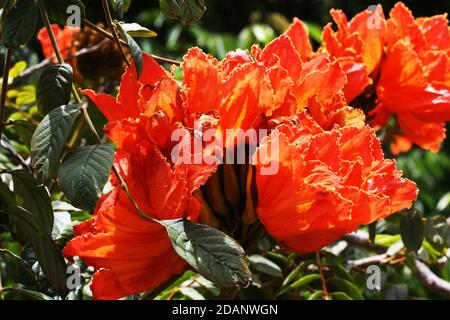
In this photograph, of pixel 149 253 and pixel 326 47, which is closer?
pixel 149 253

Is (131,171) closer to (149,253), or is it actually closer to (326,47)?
(149,253)

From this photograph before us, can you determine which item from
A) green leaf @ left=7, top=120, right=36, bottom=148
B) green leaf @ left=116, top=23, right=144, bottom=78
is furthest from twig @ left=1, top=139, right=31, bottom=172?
green leaf @ left=116, top=23, right=144, bottom=78

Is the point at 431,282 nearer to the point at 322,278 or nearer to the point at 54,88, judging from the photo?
the point at 322,278

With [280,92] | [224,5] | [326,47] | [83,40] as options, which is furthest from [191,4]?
[224,5]

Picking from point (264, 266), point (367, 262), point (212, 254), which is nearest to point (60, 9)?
point (212, 254)

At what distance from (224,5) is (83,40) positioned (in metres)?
2.21

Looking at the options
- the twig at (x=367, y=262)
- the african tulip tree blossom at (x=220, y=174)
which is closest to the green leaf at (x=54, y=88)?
the african tulip tree blossom at (x=220, y=174)

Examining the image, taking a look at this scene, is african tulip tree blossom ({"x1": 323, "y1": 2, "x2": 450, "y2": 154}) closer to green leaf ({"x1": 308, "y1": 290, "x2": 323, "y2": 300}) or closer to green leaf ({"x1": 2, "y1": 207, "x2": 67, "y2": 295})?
green leaf ({"x1": 308, "y1": 290, "x2": 323, "y2": 300})

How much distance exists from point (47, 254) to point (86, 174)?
66 mm

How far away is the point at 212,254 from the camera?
1.22 feet

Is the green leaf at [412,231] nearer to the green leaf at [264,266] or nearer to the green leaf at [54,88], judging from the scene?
the green leaf at [264,266]

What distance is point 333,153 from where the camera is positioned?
1.36 feet

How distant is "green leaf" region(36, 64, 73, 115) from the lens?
1.42 ft

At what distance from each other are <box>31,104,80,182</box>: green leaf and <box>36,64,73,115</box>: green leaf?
29mm
